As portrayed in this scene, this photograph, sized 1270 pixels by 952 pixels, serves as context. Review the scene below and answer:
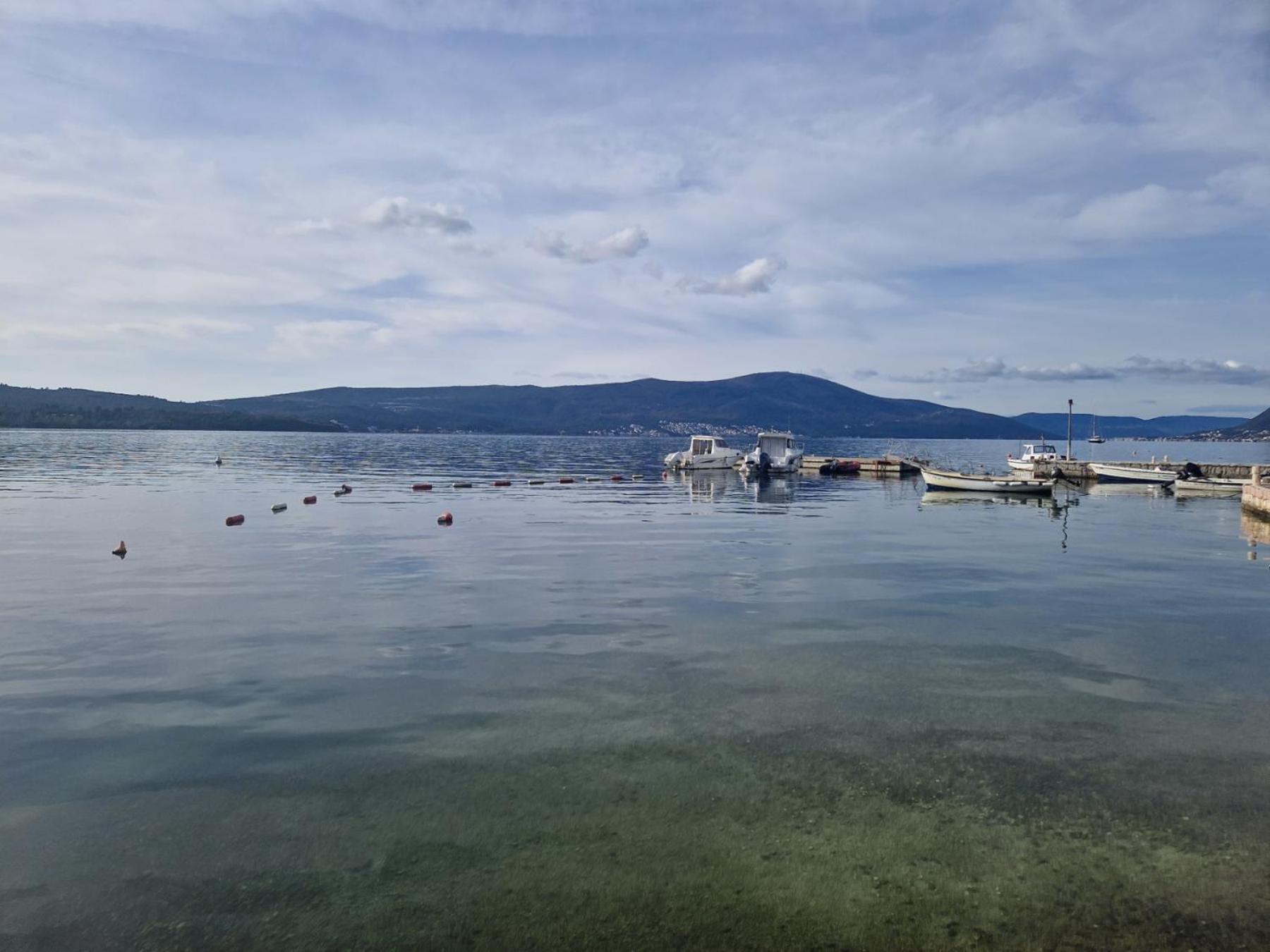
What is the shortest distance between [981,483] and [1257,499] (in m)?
19.6

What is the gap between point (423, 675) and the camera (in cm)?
1656

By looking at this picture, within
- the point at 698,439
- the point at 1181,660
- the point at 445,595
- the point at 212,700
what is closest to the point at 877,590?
the point at 1181,660

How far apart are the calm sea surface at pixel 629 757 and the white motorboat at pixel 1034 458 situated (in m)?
65.2

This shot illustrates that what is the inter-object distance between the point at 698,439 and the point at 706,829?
94798 mm

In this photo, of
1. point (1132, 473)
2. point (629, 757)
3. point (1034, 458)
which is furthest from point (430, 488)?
point (1132, 473)

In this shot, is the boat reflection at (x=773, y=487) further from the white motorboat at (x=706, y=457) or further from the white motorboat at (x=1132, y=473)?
the white motorboat at (x=1132, y=473)

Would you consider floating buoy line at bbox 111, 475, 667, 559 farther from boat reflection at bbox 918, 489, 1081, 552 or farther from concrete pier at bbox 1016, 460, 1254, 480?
concrete pier at bbox 1016, 460, 1254, 480

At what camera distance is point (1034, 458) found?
95688mm

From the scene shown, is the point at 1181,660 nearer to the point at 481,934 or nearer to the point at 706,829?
the point at 706,829

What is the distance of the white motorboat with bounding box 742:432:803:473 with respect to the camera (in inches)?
3583

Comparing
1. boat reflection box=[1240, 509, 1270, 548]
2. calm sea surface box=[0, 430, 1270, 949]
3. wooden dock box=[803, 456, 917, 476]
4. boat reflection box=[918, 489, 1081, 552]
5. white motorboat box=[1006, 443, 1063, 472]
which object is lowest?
calm sea surface box=[0, 430, 1270, 949]

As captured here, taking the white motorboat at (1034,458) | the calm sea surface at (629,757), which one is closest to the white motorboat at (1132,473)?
the white motorboat at (1034,458)

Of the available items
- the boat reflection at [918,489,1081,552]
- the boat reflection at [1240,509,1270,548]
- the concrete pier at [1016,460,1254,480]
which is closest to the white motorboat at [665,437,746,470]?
the concrete pier at [1016,460,1254,480]

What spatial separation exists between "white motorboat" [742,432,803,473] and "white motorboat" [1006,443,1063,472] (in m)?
23.5
